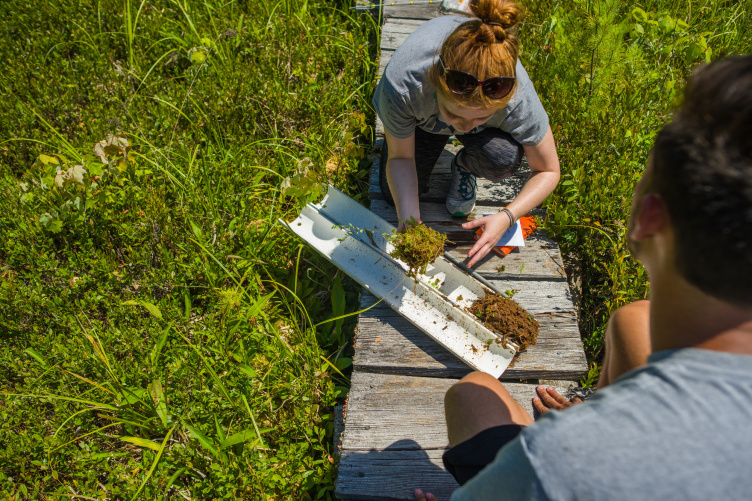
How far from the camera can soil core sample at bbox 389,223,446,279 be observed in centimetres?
188

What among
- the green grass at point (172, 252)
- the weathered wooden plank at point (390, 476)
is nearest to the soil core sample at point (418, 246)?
the green grass at point (172, 252)

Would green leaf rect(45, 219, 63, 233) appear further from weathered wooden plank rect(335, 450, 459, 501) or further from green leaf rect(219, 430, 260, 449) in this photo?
weathered wooden plank rect(335, 450, 459, 501)

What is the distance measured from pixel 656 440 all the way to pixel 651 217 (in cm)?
43

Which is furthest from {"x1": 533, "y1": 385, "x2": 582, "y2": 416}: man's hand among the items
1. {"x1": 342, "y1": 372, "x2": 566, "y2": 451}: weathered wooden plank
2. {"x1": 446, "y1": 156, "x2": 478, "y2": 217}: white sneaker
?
{"x1": 446, "y1": 156, "x2": 478, "y2": 217}: white sneaker

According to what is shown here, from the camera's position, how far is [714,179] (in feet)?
2.40

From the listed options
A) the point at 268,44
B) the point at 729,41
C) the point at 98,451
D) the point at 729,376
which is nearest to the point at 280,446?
the point at 98,451

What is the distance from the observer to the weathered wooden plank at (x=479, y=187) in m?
2.58

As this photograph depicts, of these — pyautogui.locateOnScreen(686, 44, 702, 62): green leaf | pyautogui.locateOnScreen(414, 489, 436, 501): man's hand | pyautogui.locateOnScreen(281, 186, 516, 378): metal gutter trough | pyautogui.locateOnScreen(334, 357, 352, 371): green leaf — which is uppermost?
pyautogui.locateOnScreen(686, 44, 702, 62): green leaf

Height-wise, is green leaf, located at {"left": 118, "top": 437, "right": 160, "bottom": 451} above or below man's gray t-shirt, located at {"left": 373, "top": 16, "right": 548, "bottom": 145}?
below

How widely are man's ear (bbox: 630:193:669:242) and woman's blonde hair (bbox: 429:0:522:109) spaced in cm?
88

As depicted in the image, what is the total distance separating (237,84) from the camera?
120 inches

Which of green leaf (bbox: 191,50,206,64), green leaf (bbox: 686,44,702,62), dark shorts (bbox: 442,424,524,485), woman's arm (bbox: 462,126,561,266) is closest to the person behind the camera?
dark shorts (bbox: 442,424,524,485)

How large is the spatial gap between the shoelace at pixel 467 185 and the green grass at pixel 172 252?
0.76 metres

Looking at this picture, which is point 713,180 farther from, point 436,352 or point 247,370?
point 247,370
